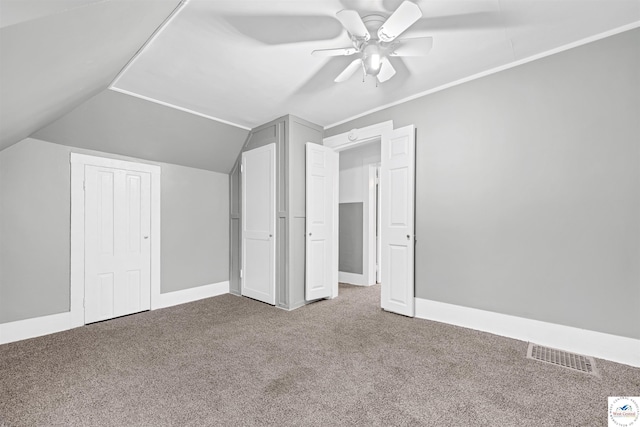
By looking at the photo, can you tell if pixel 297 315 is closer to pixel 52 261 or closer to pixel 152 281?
pixel 152 281

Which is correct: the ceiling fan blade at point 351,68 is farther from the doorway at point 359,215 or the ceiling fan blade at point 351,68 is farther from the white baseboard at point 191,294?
the white baseboard at point 191,294

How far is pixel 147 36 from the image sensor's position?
210 centimetres

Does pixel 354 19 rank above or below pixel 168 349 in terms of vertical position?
above

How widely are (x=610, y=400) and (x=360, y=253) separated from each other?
3.51 metres

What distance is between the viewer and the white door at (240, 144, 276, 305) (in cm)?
396

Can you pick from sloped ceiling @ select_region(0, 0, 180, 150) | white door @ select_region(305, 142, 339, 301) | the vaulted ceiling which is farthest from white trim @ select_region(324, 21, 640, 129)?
sloped ceiling @ select_region(0, 0, 180, 150)

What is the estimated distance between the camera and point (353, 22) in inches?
72.7

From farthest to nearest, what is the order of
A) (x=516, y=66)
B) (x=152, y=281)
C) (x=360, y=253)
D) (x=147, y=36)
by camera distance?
(x=360, y=253), (x=152, y=281), (x=516, y=66), (x=147, y=36)

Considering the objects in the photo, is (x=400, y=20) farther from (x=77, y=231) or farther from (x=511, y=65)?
(x=77, y=231)

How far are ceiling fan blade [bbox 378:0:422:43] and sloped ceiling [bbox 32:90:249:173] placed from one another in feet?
8.69

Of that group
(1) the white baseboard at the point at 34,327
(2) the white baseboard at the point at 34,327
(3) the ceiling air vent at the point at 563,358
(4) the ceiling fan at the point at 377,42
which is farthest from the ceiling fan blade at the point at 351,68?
(2) the white baseboard at the point at 34,327

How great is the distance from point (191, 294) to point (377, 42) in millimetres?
3910

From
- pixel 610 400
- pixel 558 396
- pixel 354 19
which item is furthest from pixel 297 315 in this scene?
pixel 354 19

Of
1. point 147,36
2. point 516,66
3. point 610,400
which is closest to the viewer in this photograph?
point 610,400
